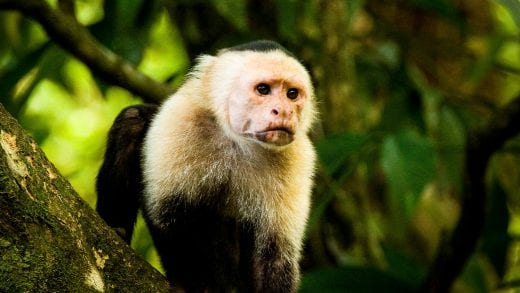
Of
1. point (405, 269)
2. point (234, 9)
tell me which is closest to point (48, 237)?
point (234, 9)

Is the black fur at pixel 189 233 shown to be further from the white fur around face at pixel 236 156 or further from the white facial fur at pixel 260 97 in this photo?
the white facial fur at pixel 260 97

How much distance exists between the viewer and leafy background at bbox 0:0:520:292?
338cm

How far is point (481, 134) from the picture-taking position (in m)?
2.53

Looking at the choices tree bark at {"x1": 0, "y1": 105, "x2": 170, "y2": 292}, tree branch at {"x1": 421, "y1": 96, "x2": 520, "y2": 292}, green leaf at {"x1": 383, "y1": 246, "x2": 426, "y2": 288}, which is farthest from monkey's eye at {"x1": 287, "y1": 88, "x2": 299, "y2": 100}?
green leaf at {"x1": 383, "y1": 246, "x2": 426, "y2": 288}

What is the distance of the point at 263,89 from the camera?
9.49 ft

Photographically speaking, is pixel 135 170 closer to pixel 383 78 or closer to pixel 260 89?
pixel 260 89

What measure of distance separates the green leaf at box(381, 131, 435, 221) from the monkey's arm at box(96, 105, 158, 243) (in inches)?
37.7

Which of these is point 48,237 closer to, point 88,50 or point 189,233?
point 189,233

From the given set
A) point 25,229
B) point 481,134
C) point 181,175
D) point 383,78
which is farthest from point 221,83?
point 383,78

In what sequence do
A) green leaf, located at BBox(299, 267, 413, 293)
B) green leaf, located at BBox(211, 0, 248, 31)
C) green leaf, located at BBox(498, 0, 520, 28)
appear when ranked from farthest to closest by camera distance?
green leaf, located at BBox(299, 267, 413, 293) < green leaf, located at BBox(211, 0, 248, 31) < green leaf, located at BBox(498, 0, 520, 28)

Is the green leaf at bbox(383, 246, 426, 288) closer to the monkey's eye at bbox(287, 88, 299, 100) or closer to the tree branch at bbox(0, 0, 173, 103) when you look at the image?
the monkey's eye at bbox(287, 88, 299, 100)

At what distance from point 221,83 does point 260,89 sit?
0.63ft

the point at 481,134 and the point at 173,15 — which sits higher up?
the point at 481,134

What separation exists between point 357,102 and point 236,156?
1.68 meters
